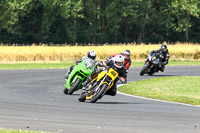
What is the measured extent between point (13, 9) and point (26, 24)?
660 cm

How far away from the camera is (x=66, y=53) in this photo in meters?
42.4

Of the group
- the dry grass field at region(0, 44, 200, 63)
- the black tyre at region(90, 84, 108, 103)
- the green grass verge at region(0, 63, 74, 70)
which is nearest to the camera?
the black tyre at region(90, 84, 108, 103)

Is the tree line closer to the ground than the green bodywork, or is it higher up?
higher up

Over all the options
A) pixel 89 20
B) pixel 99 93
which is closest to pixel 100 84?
pixel 99 93

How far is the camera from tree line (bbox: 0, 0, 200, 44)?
66.7 m

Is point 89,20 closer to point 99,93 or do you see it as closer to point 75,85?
point 75,85

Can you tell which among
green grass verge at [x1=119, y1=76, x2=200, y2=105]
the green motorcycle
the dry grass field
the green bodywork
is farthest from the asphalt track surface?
the dry grass field

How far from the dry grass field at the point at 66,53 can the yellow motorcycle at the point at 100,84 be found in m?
26.1

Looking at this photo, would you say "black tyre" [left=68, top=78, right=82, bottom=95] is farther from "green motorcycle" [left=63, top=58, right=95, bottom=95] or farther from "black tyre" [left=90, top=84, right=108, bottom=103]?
"black tyre" [left=90, top=84, right=108, bottom=103]

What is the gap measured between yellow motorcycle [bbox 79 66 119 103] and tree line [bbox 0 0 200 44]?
4853 cm

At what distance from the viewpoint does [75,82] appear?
55.7ft

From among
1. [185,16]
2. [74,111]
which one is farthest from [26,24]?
[74,111]

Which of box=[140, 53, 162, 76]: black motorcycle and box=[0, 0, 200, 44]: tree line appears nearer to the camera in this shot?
box=[140, 53, 162, 76]: black motorcycle

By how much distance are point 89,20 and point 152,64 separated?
154ft
